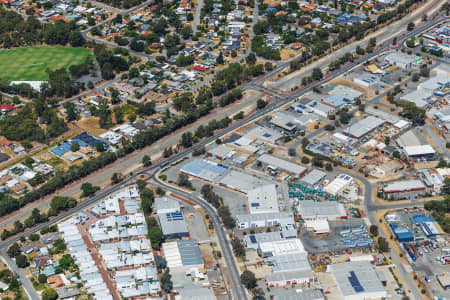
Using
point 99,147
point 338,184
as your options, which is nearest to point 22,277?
point 99,147

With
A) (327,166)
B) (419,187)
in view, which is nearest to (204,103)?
(327,166)

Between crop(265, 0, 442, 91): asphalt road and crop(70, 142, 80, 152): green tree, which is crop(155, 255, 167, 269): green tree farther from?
crop(265, 0, 442, 91): asphalt road

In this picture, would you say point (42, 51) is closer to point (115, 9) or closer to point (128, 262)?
point (115, 9)

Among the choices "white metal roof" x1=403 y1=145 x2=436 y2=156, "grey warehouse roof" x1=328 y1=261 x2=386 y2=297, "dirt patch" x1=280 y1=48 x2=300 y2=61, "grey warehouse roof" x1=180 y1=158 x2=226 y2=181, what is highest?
"dirt patch" x1=280 y1=48 x2=300 y2=61

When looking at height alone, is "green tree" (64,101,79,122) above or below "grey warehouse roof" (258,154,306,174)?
above

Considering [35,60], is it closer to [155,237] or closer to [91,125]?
[91,125]

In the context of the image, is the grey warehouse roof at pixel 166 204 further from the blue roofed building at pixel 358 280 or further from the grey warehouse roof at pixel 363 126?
the grey warehouse roof at pixel 363 126

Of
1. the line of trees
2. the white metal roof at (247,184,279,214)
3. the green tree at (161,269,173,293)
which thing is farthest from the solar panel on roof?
Answer: the line of trees
